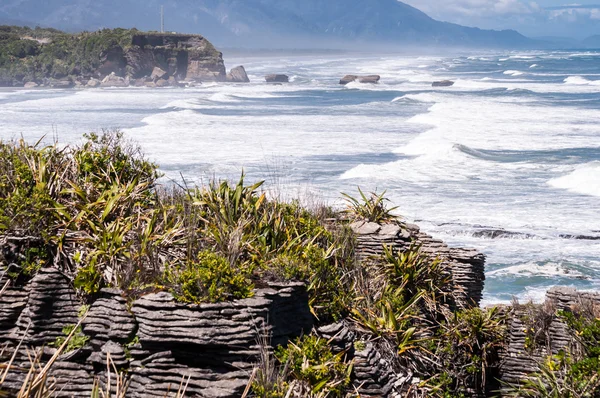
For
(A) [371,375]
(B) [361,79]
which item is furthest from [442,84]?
(A) [371,375]

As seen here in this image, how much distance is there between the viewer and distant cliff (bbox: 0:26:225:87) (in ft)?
292

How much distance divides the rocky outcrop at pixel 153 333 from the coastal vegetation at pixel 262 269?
0.41ft

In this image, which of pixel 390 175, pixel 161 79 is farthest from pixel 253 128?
pixel 161 79

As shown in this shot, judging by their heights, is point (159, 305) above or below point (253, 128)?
above

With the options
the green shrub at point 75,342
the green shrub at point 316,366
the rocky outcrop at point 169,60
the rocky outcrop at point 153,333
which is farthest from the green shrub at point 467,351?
the rocky outcrop at point 169,60

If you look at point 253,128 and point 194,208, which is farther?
point 253,128

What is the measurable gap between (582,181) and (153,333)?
2215 cm

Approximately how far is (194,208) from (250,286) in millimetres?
2168

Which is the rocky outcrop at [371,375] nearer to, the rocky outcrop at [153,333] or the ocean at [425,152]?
the rocky outcrop at [153,333]

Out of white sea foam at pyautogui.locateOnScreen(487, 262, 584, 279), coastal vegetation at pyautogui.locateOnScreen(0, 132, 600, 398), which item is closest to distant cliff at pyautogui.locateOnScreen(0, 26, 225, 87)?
white sea foam at pyautogui.locateOnScreen(487, 262, 584, 279)

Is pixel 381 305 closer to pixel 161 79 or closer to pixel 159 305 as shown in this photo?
pixel 159 305

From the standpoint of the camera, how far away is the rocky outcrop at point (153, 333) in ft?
23.7

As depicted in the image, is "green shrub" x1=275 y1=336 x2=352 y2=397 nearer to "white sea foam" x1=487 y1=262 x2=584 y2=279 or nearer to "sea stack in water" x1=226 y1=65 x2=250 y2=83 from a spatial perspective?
"white sea foam" x1=487 y1=262 x2=584 y2=279

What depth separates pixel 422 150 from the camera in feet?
108
